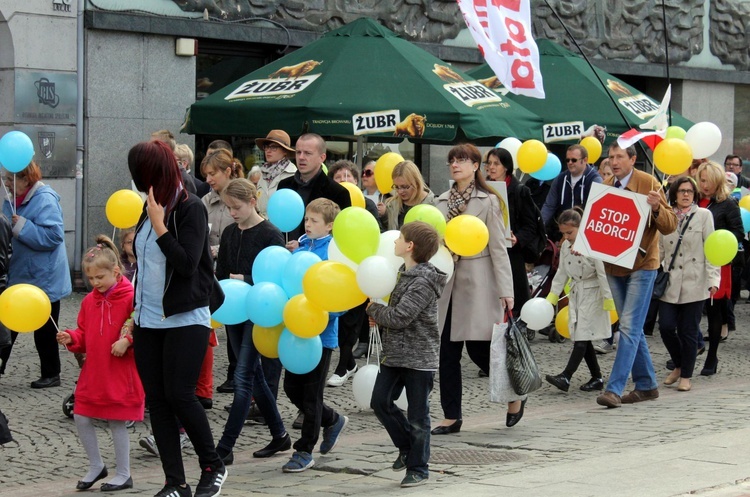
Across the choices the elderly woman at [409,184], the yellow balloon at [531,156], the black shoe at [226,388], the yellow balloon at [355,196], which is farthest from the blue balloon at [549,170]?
the black shoe at [226,388]

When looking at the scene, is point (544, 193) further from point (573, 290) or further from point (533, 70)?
point (573, 290)

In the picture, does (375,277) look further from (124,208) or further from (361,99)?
(361,99)

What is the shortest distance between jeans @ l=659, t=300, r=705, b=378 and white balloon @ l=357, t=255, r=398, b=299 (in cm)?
448

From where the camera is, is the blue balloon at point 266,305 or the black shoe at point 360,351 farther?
the black shoe at point 360,351

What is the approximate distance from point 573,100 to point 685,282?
→ 523 cm

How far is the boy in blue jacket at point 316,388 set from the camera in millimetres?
7027

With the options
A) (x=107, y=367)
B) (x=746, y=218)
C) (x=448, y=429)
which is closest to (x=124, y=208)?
(x=107, y=367)

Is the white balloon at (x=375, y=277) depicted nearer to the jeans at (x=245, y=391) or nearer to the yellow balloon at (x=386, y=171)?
the jeans at (x=245, y=391)

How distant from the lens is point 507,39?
1217cm

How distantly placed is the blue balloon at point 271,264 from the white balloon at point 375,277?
0.72m

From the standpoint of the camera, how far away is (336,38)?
13.1 m

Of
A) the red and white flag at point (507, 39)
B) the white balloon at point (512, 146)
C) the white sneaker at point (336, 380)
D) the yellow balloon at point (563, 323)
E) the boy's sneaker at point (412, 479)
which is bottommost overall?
the white sneaker at point (336, 380)

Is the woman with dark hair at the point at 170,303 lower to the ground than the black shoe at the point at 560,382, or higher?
higher

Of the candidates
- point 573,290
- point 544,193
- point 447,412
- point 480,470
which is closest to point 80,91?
point 544,193
